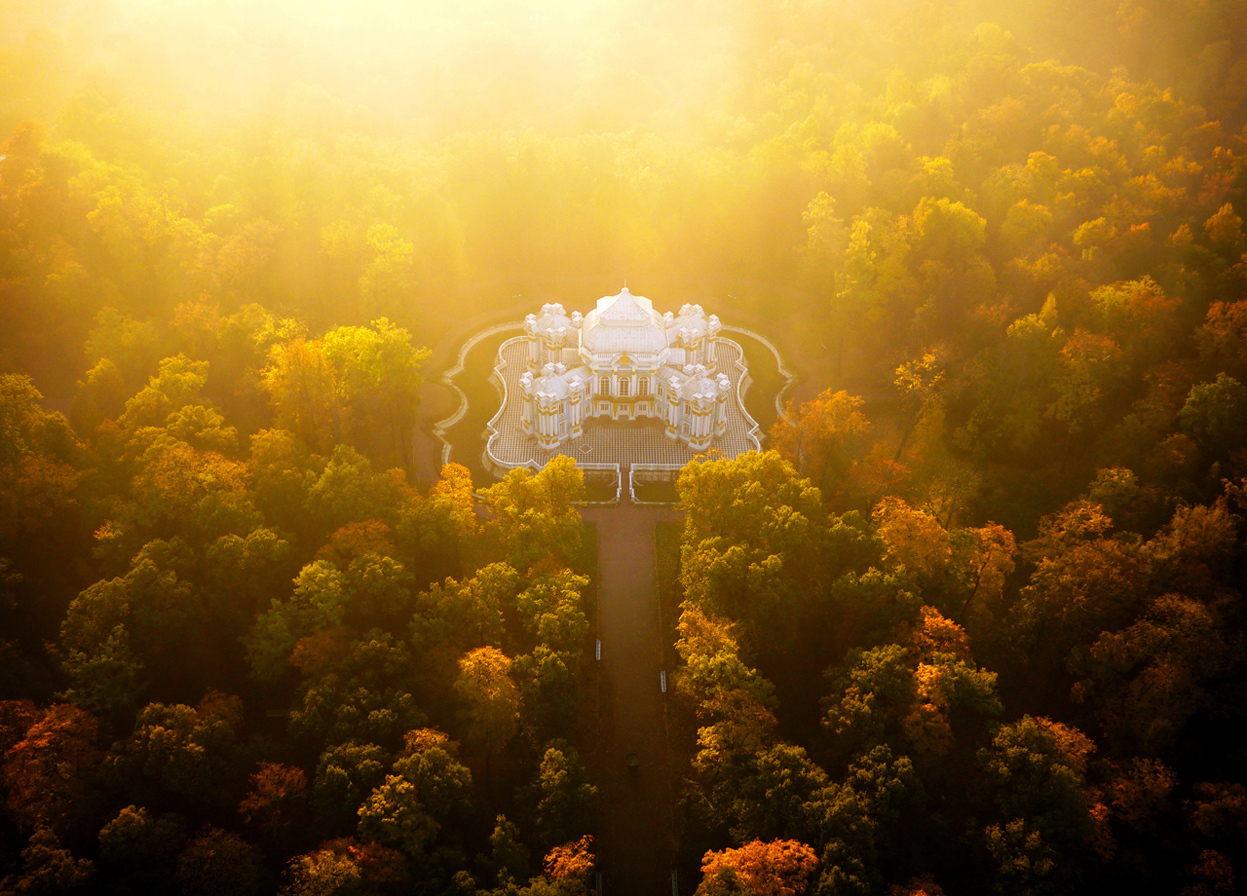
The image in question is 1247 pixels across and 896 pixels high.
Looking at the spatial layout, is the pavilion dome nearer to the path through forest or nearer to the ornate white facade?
the ornate white facade

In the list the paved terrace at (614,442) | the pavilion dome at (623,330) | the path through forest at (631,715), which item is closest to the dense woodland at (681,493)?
the path through forest at (631,715)

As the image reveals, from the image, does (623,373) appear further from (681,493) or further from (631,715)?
(631,715)

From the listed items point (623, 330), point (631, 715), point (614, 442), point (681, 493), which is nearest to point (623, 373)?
point (623, 330)

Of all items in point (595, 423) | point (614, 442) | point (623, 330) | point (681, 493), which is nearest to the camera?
point (681, 493)

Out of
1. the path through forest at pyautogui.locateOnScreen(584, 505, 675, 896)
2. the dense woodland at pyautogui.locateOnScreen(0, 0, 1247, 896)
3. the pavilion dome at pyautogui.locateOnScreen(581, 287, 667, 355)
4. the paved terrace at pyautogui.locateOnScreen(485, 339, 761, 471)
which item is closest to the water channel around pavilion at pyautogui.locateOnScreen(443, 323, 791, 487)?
the paved terrace at pyautogui.locateOnScreen(485, 339, 761, 471)

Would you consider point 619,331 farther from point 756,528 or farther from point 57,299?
point 57,299

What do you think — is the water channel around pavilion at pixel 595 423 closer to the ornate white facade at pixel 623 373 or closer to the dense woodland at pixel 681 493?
the ornate white facade at pixel 623 373
